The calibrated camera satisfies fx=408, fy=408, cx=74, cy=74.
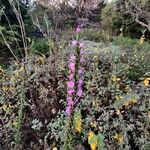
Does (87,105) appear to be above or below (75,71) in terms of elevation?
below

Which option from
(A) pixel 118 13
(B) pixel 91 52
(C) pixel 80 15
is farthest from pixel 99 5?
(B) pixel 91 52

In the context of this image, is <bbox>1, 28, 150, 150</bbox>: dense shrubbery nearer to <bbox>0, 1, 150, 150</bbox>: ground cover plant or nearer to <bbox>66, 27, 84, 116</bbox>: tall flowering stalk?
<bbox>0, 1, 150, 150</bbox>: ground cover plant

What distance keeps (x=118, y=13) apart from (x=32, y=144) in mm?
8765

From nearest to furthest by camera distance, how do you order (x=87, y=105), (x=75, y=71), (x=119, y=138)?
1. (x=75, y=71)
2. (x=119, y=138)
3. (x=87, y=105)

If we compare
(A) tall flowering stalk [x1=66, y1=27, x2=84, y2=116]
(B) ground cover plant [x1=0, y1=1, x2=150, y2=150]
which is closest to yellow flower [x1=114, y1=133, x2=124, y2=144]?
(B) ground cover plant [x1=0, y1=1, x2=150, y2=150]

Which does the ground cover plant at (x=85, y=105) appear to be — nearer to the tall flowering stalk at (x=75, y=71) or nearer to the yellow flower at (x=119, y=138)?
the yellow flower at (x=119, y=138)

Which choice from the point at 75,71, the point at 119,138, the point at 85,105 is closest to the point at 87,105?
the point at 85,105

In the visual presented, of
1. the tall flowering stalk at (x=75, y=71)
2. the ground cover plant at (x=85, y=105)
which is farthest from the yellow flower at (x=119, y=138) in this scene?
the tall flowering stalk at (x=75, y=71)

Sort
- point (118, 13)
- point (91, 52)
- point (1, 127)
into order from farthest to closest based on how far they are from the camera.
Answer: point (118, 13)
point (91, 52)
point (1, 127)

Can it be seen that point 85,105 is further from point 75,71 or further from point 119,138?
point 75,71

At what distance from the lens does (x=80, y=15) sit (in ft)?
64.7

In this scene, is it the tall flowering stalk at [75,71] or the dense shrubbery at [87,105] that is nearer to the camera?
the tall flowering stalk at [75,71]

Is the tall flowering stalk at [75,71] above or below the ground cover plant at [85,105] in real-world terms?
above

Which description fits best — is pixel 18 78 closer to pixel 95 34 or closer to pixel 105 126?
pixel 105 126
